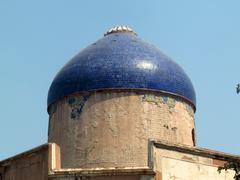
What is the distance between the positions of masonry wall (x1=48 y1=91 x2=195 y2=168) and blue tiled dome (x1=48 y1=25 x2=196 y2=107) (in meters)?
0.24

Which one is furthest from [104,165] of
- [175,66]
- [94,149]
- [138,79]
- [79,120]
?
[175,66]

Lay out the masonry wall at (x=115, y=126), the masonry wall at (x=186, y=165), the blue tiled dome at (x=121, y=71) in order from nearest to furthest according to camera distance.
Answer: the masonry wall at (x=186, y=165), the masonry wall at (x=115, y=126), the blue tiled dome at (x=121, y=71)

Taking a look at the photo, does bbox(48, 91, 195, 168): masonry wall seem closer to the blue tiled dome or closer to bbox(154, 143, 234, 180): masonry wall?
the blue tiled dome

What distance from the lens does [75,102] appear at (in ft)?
47.7

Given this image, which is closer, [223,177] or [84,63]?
[223,177]

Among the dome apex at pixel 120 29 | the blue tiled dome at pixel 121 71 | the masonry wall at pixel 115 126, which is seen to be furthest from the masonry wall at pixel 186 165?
the dome apex at pixel 120 29

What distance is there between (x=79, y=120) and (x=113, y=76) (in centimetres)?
133

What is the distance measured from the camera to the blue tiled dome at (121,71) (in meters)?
14.4

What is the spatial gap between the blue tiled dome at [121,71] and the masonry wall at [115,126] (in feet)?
0.80

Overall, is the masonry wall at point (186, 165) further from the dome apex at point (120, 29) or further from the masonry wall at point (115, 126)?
the dome apex at point (120, 29)

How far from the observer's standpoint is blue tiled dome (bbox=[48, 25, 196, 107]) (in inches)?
567

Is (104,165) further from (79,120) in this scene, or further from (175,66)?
(175,66)

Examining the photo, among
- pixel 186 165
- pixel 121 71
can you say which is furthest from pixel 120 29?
pixel 186 165

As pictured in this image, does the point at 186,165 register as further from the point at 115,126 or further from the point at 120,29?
the point at 120,29
